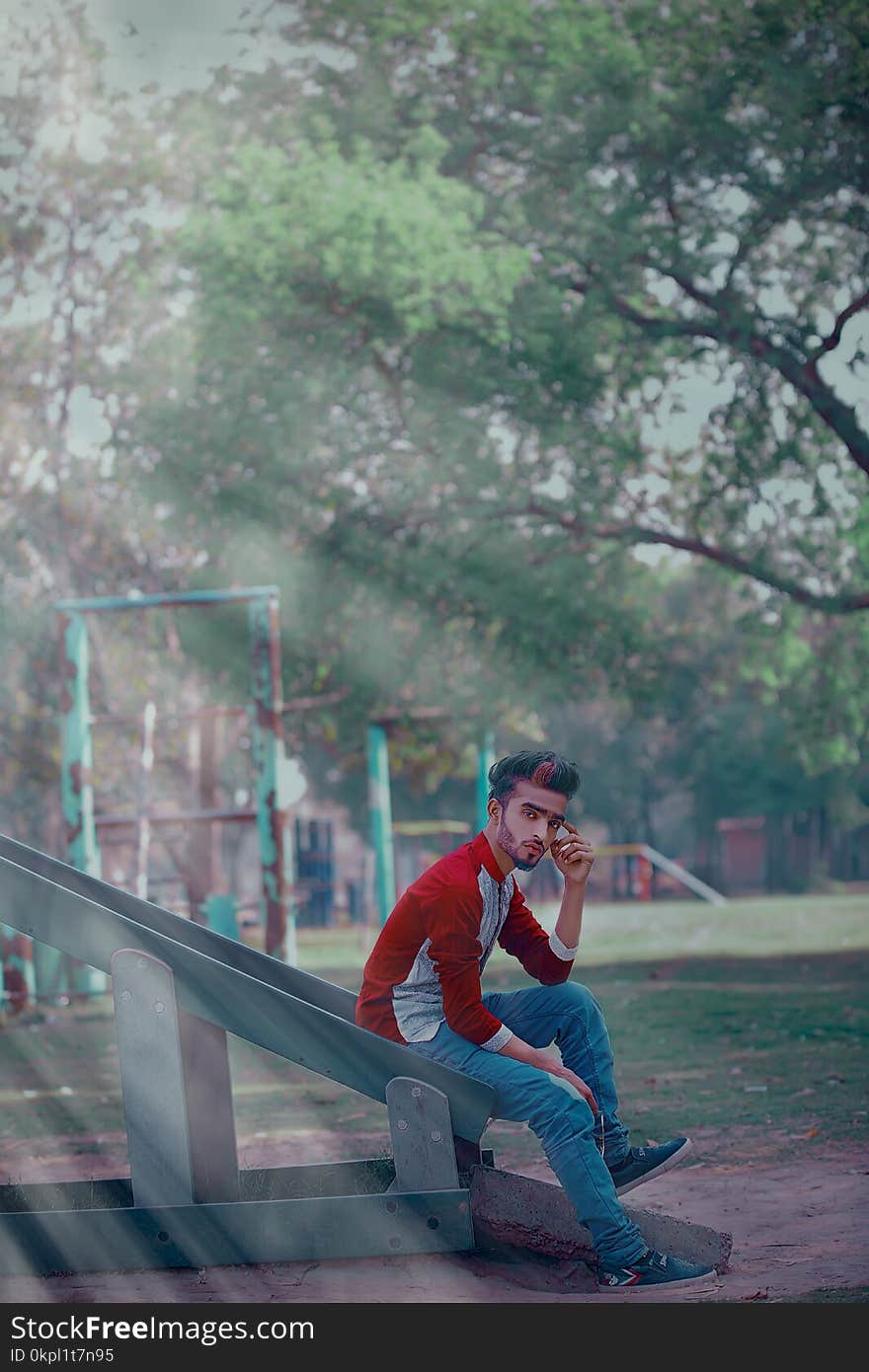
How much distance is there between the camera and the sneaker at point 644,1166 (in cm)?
462

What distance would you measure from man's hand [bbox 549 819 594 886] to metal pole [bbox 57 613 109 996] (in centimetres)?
941

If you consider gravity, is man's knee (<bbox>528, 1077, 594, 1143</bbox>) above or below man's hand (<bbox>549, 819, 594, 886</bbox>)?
below

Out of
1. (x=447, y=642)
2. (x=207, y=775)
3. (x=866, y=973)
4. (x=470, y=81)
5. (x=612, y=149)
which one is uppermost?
(x=470, y=81)

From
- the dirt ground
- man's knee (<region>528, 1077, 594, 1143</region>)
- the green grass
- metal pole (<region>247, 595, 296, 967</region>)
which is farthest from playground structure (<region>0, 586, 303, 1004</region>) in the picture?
man's knee (<region>528, 1077, 594, 1143</region>)

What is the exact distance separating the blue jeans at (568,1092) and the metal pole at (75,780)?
901 centimetres

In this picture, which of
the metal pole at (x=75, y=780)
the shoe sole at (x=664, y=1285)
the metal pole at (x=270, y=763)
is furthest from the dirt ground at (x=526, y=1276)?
the metal pole at (x=75, y=780)

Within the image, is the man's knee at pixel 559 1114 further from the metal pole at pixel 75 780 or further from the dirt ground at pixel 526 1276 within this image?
the metal pole at pixel 75 780

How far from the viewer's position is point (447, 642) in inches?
700

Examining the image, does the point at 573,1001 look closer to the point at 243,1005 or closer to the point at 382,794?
the point at 243,1005

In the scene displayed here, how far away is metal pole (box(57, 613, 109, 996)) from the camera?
529 inches

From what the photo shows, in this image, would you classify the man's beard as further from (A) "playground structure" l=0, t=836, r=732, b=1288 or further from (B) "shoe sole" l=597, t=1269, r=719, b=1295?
(B) "shoe sole" l=597, t=1269, r=719, b=1295
